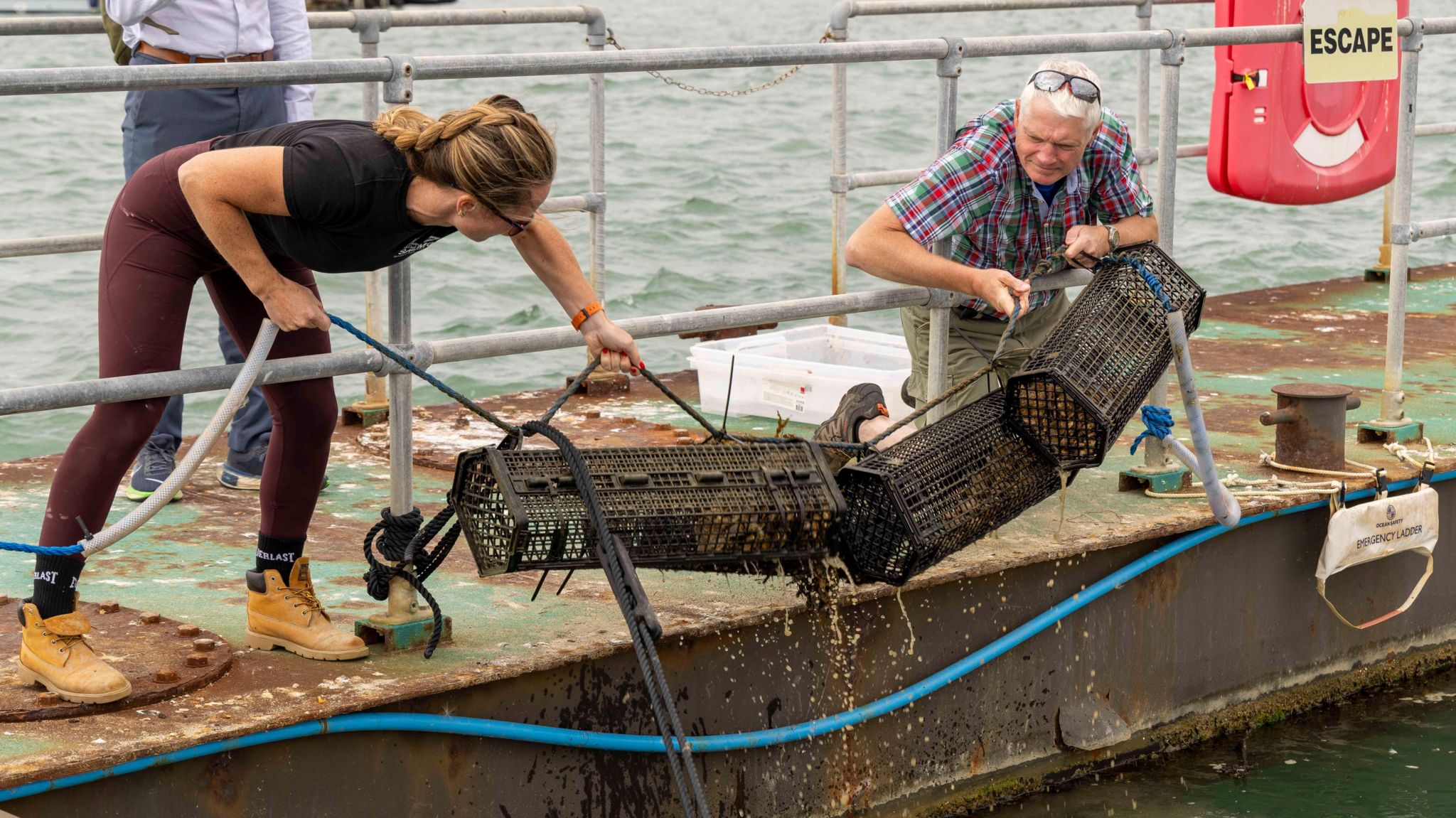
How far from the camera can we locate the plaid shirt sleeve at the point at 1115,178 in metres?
4.42

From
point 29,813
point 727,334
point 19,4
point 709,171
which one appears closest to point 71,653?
point 29,813

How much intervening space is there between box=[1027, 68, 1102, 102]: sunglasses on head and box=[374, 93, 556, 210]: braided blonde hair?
4.80 feet

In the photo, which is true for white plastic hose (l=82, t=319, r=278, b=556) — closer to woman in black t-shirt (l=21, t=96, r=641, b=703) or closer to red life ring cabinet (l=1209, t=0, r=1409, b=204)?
woman in black t-shirt (l=21, t=96, r=641, b=703)

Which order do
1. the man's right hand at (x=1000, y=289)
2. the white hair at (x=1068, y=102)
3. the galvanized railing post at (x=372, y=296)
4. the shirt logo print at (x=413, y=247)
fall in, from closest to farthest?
1. the shirt logo print at (x=413, y=247)
2. the man's right hand at (x=1000, y=289)
3. the white hair at (x=1068, y=102)
4. the galvanized railing post at (x=372, y=296)

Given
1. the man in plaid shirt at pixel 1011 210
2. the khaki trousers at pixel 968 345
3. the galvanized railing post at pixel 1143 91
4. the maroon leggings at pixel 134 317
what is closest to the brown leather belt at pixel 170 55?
the maroon leggings at pixel 134 317

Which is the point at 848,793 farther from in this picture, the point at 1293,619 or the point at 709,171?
the point at 709,171

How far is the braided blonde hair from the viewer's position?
3119mm

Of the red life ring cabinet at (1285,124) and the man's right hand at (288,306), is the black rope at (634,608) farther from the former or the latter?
the red life ring cabinet at (1285,124)

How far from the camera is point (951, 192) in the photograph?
4277 mm

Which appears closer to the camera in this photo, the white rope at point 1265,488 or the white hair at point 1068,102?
the white hair at point 1068,102

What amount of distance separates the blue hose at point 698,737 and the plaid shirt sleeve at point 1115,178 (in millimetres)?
877

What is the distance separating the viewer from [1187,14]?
50.7 feet

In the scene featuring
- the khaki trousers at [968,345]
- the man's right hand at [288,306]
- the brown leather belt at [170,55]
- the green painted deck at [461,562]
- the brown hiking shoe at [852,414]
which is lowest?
the green painted deck at [461,562]

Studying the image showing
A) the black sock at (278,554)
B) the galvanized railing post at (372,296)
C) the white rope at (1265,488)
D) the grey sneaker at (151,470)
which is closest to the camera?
the black sock at (278,554)
